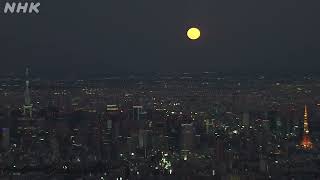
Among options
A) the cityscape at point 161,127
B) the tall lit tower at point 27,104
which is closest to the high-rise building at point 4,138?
the cityscape at point 161,127

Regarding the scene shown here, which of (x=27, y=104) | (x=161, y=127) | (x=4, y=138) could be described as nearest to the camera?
(x=4, y=138)

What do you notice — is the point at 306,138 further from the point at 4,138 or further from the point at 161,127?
the point at 4,138

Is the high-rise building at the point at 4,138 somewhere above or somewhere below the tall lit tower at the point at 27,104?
below

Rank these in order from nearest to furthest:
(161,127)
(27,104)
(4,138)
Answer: (4,138)
(161,127)
(27,104)

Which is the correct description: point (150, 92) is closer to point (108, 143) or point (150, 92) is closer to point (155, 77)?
point (155, 77)

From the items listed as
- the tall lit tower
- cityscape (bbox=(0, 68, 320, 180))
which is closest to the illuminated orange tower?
cityscape (bbox=(0, 68, 320, 180))

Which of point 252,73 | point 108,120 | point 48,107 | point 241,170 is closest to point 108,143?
point 108,120

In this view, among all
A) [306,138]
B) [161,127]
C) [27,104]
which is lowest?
[306,138]

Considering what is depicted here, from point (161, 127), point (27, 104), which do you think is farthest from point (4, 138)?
point (161, 127)

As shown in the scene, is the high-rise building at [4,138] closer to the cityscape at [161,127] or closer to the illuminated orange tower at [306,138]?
the cityscape at [161,127]
